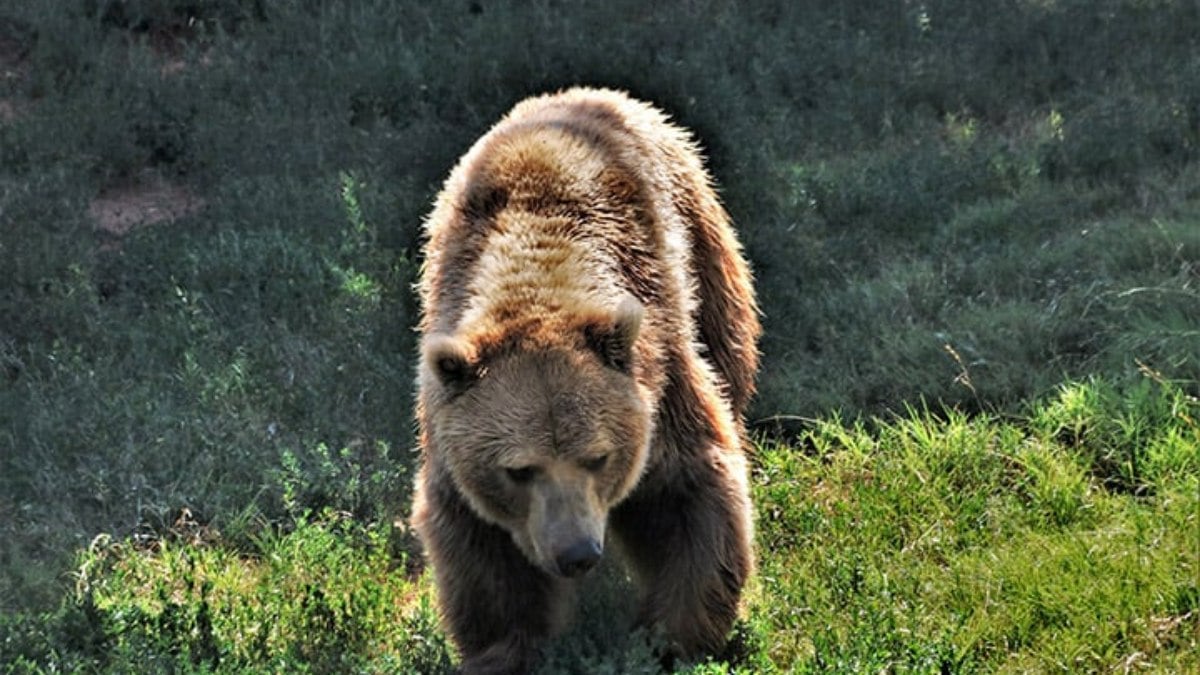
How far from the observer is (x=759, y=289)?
25.8 ft

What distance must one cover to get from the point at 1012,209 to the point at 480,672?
4.57 meters

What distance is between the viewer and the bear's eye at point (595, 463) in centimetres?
439

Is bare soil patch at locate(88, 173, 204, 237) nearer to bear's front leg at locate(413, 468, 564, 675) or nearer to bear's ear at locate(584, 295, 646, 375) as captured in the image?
bear's front leg at locate(413, 468, 564, 675)

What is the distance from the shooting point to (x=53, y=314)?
25.9 ft

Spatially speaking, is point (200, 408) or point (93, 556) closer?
point (93, 556)

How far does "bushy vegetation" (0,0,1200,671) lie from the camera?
5.12m

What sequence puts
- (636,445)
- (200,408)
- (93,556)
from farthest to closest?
1. (200,408)
2. (93,556)
3. (636,445)

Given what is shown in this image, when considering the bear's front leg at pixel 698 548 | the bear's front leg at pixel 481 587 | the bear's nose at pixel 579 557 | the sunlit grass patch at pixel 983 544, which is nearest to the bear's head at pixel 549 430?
the bear's nose at pixel 579 557

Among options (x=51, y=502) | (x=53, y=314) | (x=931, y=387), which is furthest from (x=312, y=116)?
(x=931, y=387)

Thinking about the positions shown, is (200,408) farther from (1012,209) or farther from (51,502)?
(1012,209)

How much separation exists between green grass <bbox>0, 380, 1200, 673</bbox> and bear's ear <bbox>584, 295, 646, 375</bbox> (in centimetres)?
89

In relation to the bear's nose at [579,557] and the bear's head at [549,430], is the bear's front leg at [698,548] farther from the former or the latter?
the bear's nose at [579,557]

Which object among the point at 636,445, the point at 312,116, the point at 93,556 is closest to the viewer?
the point at 636,445

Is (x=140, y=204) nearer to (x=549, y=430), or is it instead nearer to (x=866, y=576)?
(x=549, y=430)
